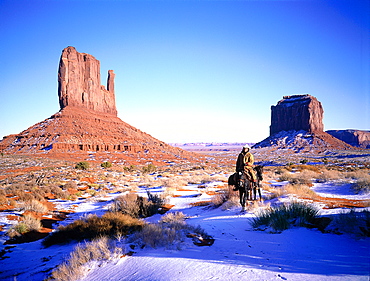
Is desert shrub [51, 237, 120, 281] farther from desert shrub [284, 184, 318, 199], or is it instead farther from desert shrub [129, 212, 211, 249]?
desert shrub [284, 184, 318, 199]

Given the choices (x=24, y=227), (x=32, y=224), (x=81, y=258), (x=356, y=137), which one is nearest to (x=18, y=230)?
(x=24, y=227)

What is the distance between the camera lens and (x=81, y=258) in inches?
147

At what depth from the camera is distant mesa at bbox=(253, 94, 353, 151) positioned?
104 metres

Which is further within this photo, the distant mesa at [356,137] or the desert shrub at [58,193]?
the distant mesa at [356,137]

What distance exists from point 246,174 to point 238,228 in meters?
2.03

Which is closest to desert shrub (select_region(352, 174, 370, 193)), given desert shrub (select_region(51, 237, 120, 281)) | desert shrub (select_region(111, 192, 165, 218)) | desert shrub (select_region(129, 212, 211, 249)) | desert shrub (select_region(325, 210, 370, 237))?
desert shrub (select_region(325, 210, 370, 237))

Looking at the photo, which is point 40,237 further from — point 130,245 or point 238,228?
point 238,228

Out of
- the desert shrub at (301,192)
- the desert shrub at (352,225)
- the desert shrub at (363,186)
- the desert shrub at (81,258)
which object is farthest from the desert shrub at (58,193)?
the desert shrub at (363,186)

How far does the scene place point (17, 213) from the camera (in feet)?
28.0

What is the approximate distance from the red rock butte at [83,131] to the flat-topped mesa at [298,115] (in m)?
79.0

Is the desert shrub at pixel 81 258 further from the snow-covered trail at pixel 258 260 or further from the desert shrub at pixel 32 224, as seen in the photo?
the desert shrub at pixel 32 224

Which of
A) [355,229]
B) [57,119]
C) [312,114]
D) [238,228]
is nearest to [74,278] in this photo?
[238,228]

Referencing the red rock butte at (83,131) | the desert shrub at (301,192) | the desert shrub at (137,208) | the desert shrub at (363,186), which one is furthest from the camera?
the red rock butte at (83,131)

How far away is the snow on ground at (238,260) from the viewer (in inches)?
113
